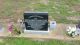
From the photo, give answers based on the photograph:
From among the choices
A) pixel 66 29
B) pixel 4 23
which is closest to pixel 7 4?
pixel 4 23

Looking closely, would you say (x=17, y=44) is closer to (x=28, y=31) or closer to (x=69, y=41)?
(x=28, y=31)

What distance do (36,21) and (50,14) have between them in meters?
1.15

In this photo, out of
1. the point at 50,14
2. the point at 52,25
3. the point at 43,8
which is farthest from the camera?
the point at 43,8

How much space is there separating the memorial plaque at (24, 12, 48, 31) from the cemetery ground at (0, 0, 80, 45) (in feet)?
0.53

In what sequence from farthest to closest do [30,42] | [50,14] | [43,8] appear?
[43,8]
[50,14]
[30,42]

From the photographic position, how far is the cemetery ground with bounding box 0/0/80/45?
5.15 metres

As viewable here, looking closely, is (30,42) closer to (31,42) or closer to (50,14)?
(31,42)

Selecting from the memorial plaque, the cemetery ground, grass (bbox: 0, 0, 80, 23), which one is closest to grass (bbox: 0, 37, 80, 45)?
the cemetery ground

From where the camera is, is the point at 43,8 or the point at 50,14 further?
the point at 43,8

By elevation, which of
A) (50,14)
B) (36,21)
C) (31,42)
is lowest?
(31,42)

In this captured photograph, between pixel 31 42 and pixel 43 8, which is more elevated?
pixel 43 8

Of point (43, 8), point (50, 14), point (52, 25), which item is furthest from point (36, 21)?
point (43, 8)

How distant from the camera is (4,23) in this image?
5820 millimetres

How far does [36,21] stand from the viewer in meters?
5.20
